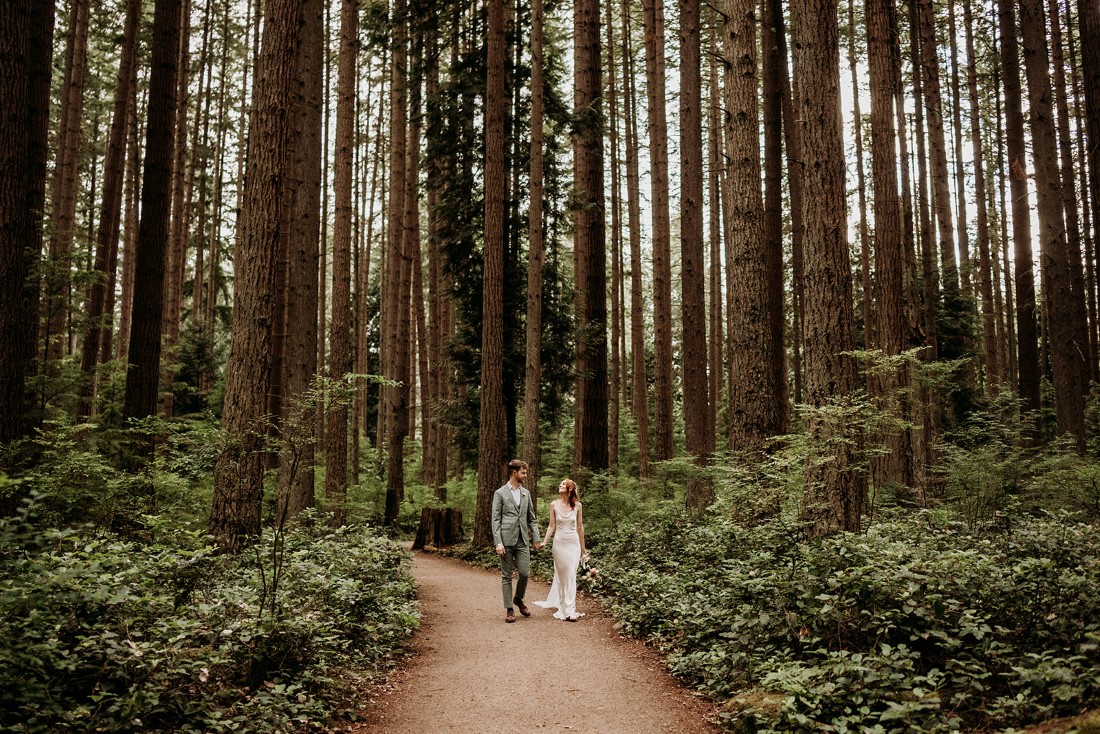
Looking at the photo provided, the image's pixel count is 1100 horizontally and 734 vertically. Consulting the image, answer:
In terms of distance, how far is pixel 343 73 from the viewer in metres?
14.3

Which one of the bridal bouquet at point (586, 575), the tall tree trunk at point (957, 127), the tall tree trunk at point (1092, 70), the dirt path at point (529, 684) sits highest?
the tall tree trunk at point (957, 127)

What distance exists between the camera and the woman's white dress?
897 cm

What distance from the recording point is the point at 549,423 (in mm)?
17516

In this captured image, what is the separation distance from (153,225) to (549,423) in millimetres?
9958

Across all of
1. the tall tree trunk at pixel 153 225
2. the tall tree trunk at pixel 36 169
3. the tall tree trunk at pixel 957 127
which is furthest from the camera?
the tall tree trunk at pixel 957 127

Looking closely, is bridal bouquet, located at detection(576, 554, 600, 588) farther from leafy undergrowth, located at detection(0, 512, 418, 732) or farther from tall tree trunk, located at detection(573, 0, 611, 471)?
tall tree trunk, located at detection(573, 0, 611, 471)

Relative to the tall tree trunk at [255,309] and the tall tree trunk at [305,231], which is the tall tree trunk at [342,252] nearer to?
the tall tree trunk at [305,231]

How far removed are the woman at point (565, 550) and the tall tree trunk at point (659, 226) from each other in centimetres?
748

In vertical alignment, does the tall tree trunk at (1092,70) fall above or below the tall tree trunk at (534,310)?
above

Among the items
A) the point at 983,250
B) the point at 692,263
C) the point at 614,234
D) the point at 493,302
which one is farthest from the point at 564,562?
Answer: the point at 983,250

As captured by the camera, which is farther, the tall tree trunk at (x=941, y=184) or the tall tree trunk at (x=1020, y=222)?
the tall tree trunk at (x=941, y=184)

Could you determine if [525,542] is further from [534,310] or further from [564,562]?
[534,310]

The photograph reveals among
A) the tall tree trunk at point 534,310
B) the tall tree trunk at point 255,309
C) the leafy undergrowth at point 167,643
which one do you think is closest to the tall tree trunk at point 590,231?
the tall tree trunk at point 534,310

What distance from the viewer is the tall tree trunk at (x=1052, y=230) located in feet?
44.4
